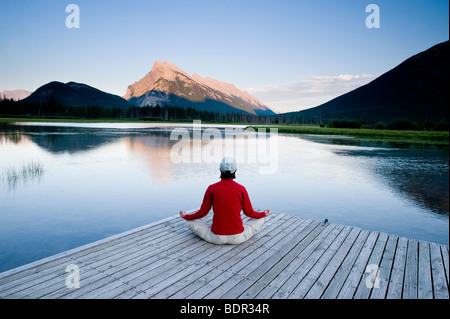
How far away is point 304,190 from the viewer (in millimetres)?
14914

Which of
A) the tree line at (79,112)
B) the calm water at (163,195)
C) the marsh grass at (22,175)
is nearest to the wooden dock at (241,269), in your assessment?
the calm water at (163,195)

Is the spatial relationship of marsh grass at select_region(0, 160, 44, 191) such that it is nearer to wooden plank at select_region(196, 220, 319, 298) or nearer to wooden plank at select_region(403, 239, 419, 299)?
wooden plank at select_region(196, 220, 319, 298)

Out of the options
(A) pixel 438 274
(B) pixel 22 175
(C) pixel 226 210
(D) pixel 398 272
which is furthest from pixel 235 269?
(B) pixel 22 175

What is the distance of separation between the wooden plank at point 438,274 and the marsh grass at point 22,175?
1609 centimetres

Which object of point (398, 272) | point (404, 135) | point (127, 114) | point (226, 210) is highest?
point (127, 114)

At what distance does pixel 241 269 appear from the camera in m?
5.06

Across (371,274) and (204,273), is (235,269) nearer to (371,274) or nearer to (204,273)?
(204,273)

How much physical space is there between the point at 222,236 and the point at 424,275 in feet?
12.1

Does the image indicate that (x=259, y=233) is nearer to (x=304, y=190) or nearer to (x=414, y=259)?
(x=414, y=259)

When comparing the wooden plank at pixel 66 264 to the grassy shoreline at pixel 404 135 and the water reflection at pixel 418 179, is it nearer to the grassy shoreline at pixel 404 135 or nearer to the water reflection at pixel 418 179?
the water reflection at pixel 418 179

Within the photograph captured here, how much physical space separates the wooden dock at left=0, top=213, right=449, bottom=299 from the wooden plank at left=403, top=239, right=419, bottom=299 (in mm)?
16

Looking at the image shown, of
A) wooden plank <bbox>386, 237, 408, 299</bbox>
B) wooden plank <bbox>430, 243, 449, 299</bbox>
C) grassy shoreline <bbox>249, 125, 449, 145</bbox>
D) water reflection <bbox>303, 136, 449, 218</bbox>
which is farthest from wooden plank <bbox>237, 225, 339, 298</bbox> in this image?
grassy shoreline <bbox>249, 125, 449, 145</bbox>

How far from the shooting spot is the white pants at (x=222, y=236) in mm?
5902

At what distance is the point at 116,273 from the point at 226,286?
6.10ft
